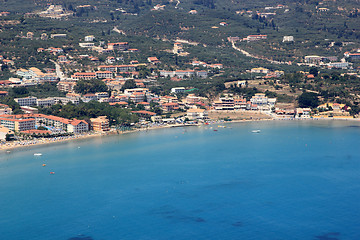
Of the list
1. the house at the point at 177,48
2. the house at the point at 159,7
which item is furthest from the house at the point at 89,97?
the house at the point at 159,7

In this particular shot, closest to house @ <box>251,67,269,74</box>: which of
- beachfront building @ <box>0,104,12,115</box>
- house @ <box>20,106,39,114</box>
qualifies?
house @ <box>20,106,39,114</box>

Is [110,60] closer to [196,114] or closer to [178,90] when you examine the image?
[178,90]

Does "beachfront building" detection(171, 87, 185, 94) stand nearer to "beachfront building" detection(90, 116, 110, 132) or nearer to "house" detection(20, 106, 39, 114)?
"beachfront building" detection(90, 116, 110, 132)

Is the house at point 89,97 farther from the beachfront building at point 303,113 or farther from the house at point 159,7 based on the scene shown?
the house at point 159,7

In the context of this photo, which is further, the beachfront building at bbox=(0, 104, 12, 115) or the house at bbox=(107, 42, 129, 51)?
the house at bbox=(107, 42, 129, 51)

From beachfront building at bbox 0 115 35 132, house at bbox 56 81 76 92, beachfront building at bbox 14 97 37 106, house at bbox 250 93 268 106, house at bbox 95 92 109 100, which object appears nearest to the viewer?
beachfront building at bbox 0 115 35 132

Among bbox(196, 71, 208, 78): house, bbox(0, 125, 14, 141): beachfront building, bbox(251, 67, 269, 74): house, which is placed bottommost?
bbox(0, 125, 14, 141): beachfront building

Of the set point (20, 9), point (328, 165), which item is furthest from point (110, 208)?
point (20, 9)
